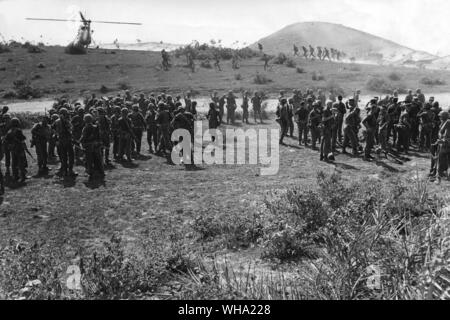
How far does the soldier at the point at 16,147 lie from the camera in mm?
12211

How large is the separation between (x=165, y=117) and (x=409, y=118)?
8.29m

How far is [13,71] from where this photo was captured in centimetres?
4116

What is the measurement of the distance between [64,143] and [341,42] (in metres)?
106

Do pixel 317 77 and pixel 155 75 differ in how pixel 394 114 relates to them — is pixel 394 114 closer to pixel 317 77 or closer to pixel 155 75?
pixel 317 77

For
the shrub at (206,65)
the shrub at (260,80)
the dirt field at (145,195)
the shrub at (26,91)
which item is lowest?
the dirt field at (145,195)

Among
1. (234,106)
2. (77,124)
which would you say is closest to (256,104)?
(234,106)

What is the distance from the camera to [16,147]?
482 inches

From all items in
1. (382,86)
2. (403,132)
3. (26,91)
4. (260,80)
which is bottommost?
(403,132)

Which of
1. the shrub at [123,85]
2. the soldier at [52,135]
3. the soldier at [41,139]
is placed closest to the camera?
the soldier at [41,139]

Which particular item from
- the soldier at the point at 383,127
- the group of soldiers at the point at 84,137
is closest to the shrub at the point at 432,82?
the soldier at the point at 383,127

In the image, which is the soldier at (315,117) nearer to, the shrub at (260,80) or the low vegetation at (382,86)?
the low vegetation at (382,86)

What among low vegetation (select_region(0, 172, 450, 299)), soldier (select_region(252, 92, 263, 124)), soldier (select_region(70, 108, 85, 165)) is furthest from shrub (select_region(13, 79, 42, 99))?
low vegetation (select_region(0, 172, 450, 299))
